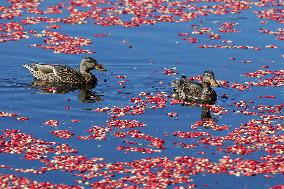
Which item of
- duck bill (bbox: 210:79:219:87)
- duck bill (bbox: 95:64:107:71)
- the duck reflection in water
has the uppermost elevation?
duck bill (bbox: 95:64:107:71)

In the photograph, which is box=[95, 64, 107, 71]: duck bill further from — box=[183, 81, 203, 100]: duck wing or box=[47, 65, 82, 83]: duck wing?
box=[183, 81, 203, 100]: duck wing

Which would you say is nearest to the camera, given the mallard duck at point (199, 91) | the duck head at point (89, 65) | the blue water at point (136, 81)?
the blue water at point (136, 81)

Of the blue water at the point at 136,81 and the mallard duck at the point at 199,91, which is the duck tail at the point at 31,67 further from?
the mallard duck at the point at 199,91

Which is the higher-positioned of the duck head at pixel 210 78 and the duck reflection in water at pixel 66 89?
the duck head at pixel 210 78

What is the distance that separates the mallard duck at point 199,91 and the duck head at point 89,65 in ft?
12.6

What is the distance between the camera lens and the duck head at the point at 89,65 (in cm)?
3156

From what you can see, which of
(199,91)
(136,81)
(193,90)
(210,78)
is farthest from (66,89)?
(210,78)

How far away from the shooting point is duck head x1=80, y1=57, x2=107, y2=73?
31.6 m

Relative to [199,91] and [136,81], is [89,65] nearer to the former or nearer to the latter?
[136,81]

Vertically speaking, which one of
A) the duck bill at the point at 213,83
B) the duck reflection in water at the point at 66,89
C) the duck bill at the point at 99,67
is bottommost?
the duck reflection in water at the point at 66,89

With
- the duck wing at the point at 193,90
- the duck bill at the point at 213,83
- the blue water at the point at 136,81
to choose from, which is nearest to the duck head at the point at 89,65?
the blue water at the point at 136,81

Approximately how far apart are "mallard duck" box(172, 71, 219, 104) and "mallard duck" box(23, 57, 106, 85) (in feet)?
13.5

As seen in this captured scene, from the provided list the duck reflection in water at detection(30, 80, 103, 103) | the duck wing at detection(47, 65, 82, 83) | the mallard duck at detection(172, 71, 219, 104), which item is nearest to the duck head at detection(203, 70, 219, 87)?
the mallard duck at detection(172, 71, 219, 104)

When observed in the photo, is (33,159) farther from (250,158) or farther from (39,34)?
(39,34)
